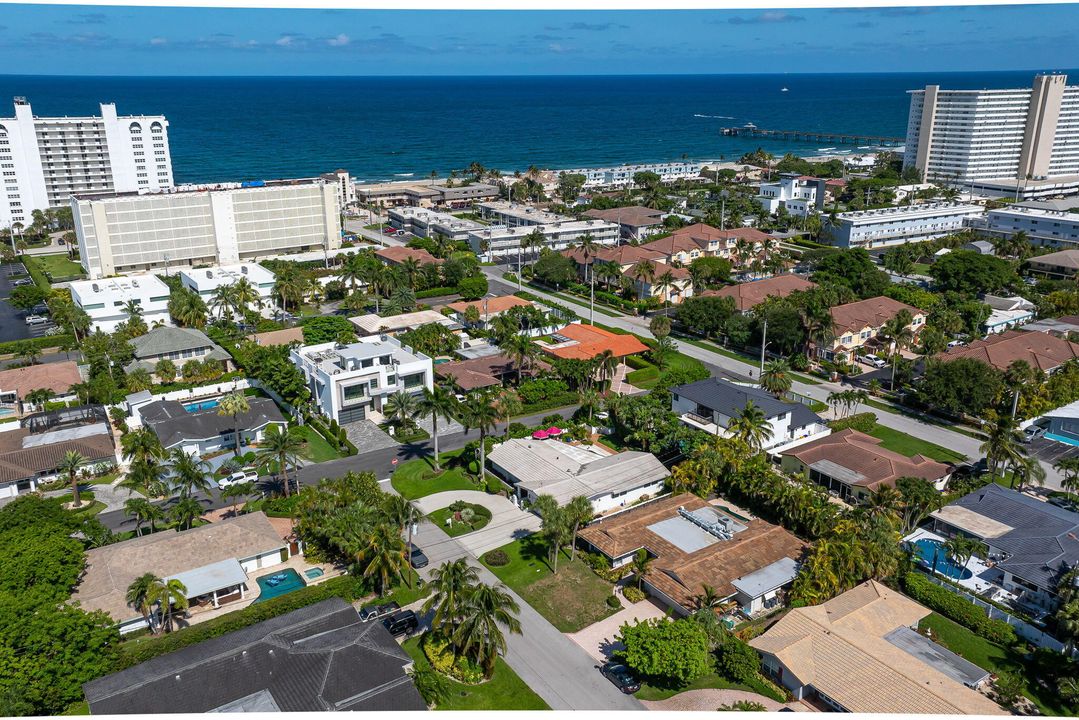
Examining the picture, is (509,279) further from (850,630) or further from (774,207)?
(850,630)

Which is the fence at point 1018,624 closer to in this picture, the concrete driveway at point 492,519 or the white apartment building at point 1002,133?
the concrete driveway at point 492,519

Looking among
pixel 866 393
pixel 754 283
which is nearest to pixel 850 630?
pixel 866 393

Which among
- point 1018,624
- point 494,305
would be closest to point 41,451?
point 494,305

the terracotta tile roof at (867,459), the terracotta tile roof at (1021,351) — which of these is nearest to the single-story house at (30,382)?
the terracotta tile roof at (867,459)

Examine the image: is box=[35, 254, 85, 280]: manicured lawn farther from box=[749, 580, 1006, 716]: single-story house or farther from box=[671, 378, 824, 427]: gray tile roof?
box=[749, 580, 1006, 716]: single-story house

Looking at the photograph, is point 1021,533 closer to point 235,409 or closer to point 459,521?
point 459,521

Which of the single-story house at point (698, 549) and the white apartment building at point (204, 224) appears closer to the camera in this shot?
the single-story house at point (698, 549)
